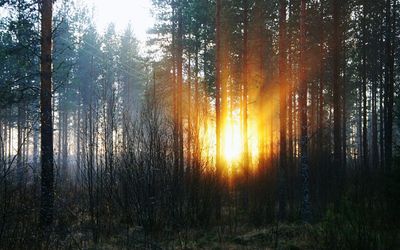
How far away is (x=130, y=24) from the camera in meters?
54.7

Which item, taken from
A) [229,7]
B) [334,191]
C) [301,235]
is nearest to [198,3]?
[229,7]

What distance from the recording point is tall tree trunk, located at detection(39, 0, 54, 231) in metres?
9.08

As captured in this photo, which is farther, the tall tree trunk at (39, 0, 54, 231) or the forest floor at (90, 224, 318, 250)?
the tall tree trunk at (39, 0, 54, 231)

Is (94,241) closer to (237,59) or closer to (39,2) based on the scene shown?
(39,2)

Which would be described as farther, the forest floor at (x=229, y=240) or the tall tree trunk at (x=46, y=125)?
the tall tree trunk at (x=46, y=125)

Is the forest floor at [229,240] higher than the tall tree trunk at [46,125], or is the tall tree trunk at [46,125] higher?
the tall tree trunk at [46,125]

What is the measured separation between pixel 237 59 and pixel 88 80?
25.7 meters

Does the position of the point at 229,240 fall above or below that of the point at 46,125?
below

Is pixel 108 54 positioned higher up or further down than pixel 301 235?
higher up

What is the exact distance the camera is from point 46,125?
31.1ft

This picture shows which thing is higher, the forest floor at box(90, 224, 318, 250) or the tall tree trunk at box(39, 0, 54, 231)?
the tall tree trunk at box(39, 0, 54, 231)

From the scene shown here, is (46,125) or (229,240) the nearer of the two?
(229,240)

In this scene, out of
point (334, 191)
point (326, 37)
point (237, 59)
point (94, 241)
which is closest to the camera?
point (94, 241)

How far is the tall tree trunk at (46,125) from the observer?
908cm
